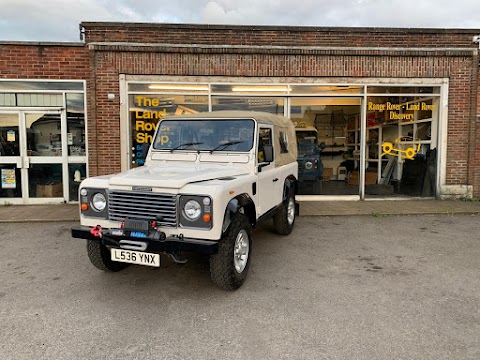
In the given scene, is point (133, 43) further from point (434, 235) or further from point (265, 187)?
point (434, 235)

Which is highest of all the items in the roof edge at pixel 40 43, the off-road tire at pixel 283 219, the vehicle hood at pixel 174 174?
the roof edge at pixel 40 43

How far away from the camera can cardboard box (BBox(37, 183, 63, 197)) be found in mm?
8930

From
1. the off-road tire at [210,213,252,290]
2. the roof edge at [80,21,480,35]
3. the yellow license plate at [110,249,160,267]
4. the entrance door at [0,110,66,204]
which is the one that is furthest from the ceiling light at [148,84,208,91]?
the yellow license plate at [110,249,160,267]

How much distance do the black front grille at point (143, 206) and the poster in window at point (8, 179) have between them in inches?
259

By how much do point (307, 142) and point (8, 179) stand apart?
749 centimetres

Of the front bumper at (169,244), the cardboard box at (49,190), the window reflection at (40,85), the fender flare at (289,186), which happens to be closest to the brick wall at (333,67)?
the window reflection at (40,85)

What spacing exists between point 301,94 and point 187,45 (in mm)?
3091

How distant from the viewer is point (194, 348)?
110 inches

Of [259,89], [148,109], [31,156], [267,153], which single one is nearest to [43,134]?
[31,156]

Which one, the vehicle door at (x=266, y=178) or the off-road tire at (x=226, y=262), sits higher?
the vehicle door at (x=266, y=178)

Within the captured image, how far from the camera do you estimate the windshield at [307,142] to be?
9289mm

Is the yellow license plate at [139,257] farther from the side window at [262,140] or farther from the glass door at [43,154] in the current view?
the glass door at [43,154]

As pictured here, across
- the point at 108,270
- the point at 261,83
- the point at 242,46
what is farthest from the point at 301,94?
the point at 108,270

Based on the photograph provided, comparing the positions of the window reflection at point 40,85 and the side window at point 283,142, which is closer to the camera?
the side window at point 283,142
